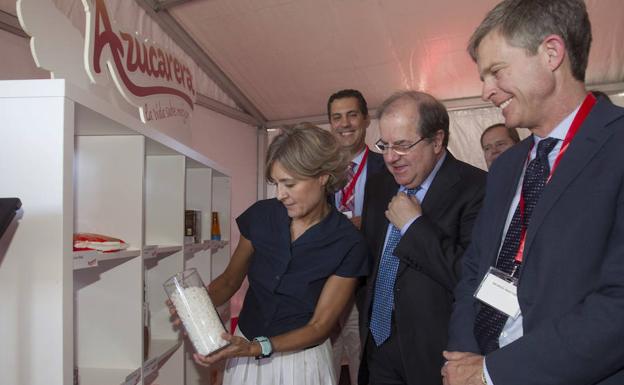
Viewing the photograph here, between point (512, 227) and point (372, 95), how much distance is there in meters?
3.63

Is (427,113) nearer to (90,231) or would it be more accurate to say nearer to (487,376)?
(487,376)

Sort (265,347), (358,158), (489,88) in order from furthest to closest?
(358,158) → (265,347) → (489,88)

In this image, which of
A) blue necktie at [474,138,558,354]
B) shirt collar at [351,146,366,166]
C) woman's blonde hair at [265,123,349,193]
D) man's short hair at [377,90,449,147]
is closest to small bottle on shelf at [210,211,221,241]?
shirt collar at [351,146,366,166]

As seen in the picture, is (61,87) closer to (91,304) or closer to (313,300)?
(91,304)

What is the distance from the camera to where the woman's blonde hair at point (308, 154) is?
1591mm

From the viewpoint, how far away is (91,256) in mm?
1208

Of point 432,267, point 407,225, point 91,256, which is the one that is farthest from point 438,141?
point 91,256

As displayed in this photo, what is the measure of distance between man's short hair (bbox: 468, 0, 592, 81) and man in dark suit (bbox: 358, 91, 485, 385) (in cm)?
58

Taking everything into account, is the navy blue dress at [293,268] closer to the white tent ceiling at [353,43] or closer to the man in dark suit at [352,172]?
the man in dark suit at [352,172]

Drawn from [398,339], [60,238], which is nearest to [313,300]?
[398,339]

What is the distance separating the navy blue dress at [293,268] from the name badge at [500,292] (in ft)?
1.81

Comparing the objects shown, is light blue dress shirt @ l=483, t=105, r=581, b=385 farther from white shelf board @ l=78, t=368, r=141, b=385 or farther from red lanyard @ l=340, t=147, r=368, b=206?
red lanyard @ l=340, t=147, r=368, b=206

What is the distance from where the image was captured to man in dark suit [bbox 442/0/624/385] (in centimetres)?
93

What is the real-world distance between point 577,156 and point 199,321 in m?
1.02
